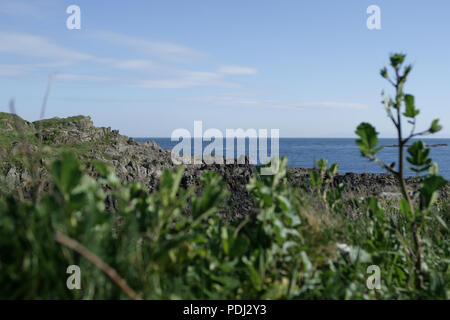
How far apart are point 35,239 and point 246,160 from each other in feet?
54.0

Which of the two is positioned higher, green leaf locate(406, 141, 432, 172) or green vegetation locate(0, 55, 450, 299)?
green leaf locate(406, 141, 432, 172)

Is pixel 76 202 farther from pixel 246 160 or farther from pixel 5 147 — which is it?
pixel 5 147

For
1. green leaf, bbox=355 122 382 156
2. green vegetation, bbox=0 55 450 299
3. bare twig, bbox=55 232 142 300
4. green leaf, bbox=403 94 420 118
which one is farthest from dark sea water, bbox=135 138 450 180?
bare twig, bbox=55 232 142 300

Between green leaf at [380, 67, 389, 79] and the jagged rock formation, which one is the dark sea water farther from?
the jagged rock formation

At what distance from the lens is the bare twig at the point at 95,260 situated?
1053 mm

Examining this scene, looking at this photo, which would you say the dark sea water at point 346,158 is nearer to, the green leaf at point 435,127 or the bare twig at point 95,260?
the green leaf at point 435,127

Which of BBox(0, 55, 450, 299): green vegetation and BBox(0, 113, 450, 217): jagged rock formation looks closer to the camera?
BBox(0, 55, 450, 299): green vegetation

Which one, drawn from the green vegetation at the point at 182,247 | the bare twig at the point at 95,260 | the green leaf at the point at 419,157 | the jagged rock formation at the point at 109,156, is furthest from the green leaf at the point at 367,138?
the jagged rock formation at the point at 109,156

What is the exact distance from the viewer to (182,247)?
147 centimetres

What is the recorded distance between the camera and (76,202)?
4.14 ft

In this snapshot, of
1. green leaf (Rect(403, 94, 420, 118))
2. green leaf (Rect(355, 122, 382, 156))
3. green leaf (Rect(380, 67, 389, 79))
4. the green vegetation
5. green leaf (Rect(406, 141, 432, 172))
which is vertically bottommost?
the green vegetation

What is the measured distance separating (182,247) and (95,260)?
439mm

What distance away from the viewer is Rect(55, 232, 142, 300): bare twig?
41.4 inches
